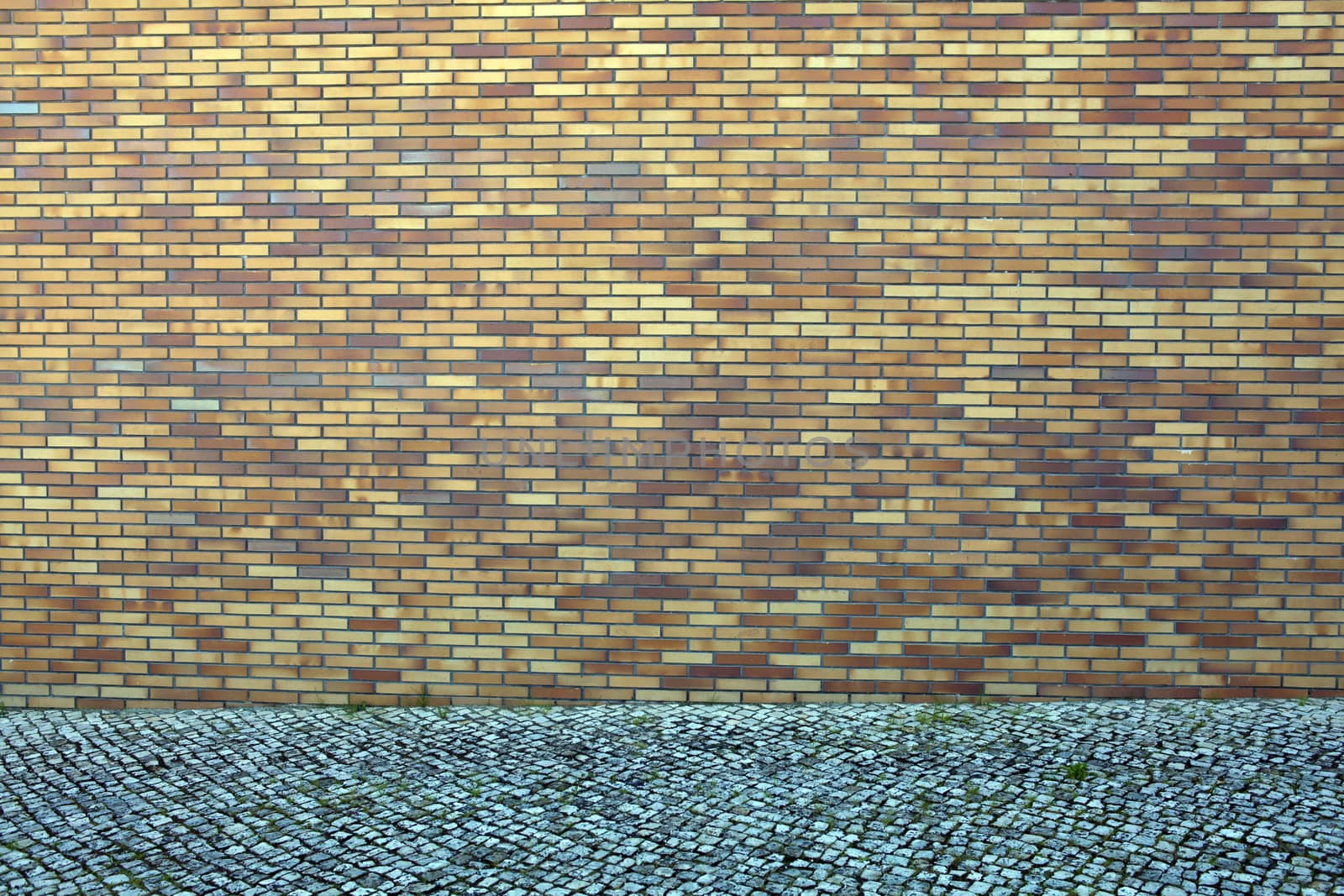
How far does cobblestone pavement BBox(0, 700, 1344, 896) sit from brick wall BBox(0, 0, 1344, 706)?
0.40 metres

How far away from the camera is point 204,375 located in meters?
5.55

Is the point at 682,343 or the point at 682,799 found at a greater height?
the point at 682,343

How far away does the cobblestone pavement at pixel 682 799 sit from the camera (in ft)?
11.9

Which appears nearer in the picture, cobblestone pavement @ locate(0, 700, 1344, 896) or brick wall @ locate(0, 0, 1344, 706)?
cobblestone pavement @ locate(0, 700, 1344, 896)

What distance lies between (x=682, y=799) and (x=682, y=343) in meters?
2.28

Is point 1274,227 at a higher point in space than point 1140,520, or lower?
higher

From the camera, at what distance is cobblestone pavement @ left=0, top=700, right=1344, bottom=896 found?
3613 millimetres

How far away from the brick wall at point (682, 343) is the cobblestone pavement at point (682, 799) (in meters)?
0.40

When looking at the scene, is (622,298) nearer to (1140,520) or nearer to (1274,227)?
(1140,520)

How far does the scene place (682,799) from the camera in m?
4.25

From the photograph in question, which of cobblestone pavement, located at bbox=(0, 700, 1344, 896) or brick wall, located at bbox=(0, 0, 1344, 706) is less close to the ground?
brick wall, located at bbox=(0, 0, 1344, 706)

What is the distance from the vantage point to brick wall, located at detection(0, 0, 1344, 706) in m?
5.33

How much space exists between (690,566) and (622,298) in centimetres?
143

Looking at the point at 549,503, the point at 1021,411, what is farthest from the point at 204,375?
the point at 1021,411
